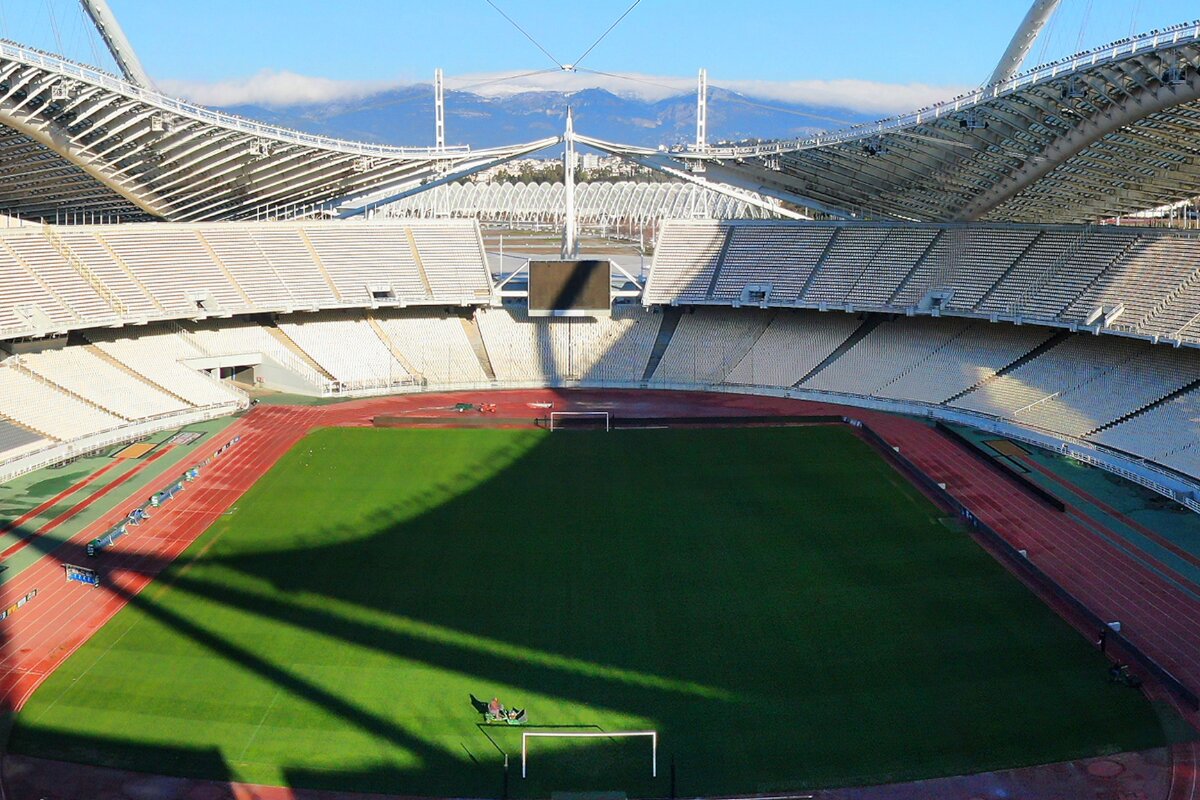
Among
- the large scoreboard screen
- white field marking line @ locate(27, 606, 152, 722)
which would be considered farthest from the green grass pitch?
the large scoreboard screen

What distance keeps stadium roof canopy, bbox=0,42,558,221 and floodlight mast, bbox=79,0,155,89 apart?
22.6ft

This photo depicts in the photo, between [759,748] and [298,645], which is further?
[298,645]

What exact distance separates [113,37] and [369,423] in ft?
78.8

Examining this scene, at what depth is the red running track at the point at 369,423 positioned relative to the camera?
2047cm

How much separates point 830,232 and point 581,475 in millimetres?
21917

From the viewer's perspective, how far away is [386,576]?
24078 millimetres

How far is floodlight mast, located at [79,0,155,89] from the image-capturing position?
4841 cm

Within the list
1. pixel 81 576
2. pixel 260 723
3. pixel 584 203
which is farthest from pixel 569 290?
pixel 584 203

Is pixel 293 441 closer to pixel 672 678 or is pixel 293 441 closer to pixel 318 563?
pixel 318 563

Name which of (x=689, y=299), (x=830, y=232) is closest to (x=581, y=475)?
(x=689, y=299)

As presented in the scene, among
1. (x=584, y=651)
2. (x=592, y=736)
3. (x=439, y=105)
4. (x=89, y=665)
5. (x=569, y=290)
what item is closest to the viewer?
(x=592, y=736)

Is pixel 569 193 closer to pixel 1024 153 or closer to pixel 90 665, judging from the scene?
pixel 1024 153

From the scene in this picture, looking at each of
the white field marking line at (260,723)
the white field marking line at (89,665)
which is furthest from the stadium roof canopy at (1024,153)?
the white field marking line at (89,665)

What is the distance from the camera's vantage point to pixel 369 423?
127ft
